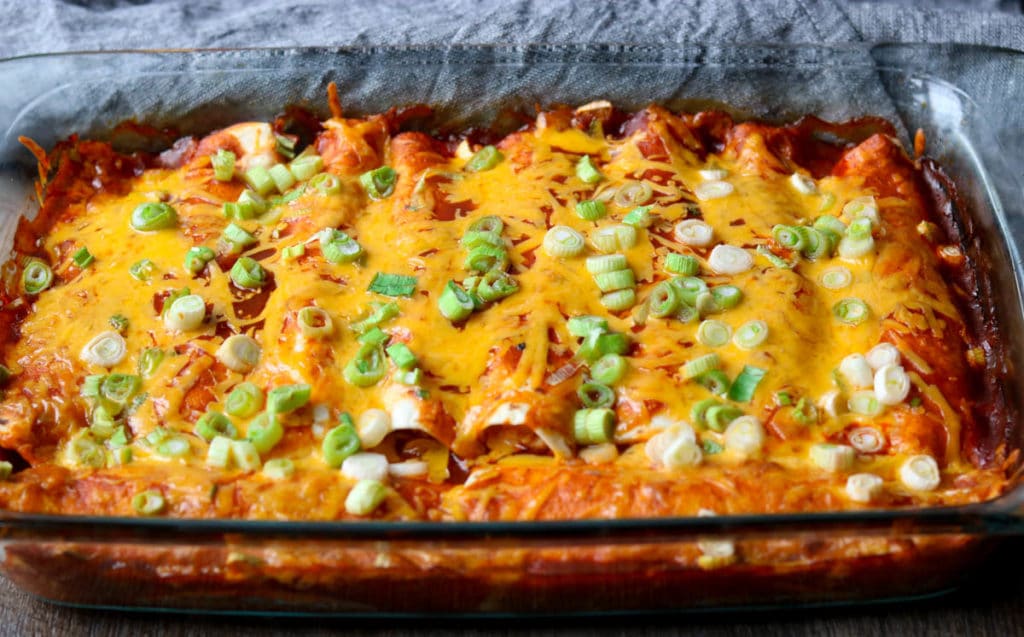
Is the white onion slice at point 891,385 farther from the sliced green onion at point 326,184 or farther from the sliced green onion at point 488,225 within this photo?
the sliced green onion at point 326,184

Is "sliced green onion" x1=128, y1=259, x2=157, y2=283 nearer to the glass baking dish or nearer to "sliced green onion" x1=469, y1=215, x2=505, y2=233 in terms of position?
the glass baking dish

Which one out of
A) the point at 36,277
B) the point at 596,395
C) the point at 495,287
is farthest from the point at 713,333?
the point at 36,277

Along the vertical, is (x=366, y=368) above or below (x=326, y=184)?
below

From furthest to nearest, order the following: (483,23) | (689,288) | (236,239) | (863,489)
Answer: (483,23)
(236,239)
(689,288)
(863,489)

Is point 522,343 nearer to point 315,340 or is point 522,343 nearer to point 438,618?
point 315,340

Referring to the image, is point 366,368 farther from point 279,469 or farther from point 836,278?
point 836,278


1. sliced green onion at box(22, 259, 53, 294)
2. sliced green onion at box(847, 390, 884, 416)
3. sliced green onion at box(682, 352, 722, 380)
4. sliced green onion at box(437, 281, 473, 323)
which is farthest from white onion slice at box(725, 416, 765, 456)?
sliced green onion at box(22, 259, 53, 294)

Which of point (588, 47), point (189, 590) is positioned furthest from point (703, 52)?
point (189, 590)
